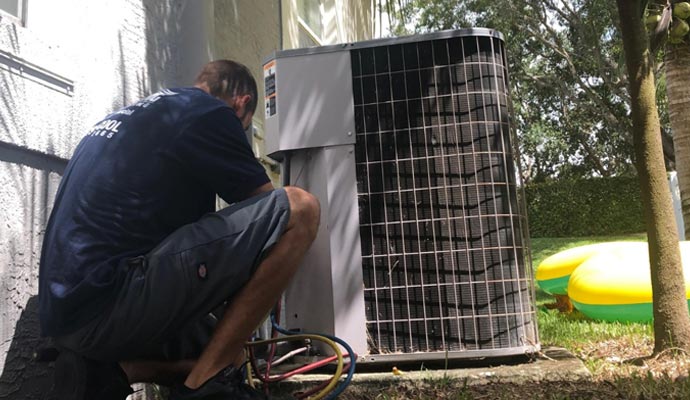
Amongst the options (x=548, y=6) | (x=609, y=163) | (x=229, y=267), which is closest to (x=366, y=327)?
(x=229, y=267)

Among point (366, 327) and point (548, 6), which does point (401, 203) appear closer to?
point (366, 327)

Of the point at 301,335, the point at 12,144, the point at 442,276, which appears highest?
the point at 12,144

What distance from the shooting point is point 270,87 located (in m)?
2.90

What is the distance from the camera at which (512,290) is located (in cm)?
260

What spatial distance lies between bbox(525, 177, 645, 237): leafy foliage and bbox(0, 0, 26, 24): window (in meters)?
16.7

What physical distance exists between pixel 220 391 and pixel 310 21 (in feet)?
19.5

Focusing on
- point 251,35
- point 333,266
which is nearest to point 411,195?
point 333,266

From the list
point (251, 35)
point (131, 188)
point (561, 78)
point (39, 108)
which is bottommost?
point (131, 188)

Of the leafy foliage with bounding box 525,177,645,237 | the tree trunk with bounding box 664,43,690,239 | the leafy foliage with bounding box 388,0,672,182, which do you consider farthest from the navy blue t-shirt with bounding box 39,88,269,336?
the leafy foliage with bounding box 525,177,645,237

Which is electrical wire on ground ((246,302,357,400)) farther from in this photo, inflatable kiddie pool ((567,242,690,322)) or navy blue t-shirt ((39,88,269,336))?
inflatable kiddie pool ((567,242,690,322))

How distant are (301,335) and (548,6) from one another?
1573cm

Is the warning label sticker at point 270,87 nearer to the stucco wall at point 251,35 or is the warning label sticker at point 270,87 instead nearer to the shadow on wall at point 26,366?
the stucco wall at point 251,35

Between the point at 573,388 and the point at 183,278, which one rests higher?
the point at 183,278

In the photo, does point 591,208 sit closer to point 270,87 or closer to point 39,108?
point 270,87
